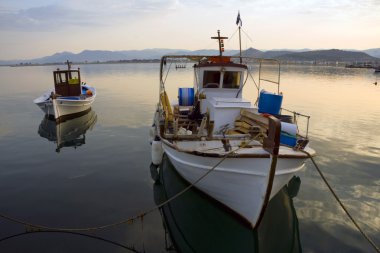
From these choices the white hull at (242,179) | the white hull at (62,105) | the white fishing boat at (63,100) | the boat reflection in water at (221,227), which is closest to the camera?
the white hull at (242,179)

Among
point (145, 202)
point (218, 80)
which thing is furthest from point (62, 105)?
point (145, 202)

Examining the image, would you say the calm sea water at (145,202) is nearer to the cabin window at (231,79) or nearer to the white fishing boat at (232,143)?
the white fishing boat at (232,143)

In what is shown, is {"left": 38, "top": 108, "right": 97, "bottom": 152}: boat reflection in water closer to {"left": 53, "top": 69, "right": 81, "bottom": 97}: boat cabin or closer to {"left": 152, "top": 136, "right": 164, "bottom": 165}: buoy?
{"left": 53, "top": 69, "right": 81, "bottom": 97}: boat cabin

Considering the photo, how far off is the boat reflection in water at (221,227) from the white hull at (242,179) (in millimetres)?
597

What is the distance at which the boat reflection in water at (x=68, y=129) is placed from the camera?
18859mm

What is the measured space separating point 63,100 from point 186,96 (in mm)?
13388

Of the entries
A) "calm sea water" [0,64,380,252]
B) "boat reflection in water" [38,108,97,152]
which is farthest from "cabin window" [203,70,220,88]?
"boat reflection in water" [38,108,97,152]

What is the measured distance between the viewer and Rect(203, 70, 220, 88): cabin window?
13.2 metres

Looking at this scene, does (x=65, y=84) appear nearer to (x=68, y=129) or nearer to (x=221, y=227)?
(x=68, y=129)

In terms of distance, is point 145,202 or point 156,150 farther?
point 156,150

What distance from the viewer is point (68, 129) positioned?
22.1 m

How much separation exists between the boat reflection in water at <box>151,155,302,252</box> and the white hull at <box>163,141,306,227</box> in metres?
0.60

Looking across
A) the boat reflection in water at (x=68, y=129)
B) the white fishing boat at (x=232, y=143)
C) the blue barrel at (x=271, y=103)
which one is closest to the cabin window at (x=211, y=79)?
the white fishing boat at (x=232, y=143)

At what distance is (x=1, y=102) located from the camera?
113 ft
